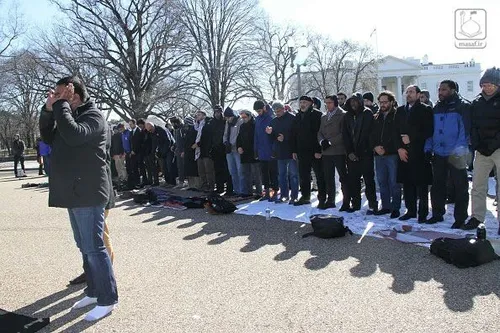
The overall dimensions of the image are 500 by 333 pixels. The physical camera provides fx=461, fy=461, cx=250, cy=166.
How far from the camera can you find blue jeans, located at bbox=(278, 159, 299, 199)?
9.26m

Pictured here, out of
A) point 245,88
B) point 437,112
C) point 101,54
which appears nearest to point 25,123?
point 101,54

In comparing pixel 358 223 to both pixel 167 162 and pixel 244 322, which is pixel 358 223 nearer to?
pixel 244 322

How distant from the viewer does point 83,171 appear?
3.78 metres

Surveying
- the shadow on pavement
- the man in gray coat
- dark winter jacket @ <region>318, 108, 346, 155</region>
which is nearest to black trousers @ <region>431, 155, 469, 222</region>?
dark winter jacket @ <region>318, 108, 346, 155</region>

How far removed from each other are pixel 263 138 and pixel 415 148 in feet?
11.8

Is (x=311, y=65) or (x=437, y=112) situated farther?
(x=311, y=65)

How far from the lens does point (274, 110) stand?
9539 millimetres

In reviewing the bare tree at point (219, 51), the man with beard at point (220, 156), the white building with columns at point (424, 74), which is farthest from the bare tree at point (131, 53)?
the white building with columns at point (424, 74)

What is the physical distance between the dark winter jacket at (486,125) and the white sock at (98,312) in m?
4.86

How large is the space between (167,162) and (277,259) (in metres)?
9.06

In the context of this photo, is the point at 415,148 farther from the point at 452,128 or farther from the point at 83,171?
the point at 83,171

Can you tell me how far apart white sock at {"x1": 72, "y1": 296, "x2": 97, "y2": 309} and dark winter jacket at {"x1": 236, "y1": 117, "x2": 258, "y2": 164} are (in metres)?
6.37

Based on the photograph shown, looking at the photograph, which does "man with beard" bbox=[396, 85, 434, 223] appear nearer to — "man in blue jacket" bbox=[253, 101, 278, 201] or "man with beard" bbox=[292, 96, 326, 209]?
"man with beard" bbox=[292, 96, 326, 209]

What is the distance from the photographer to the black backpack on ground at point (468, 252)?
4727 millimetres
